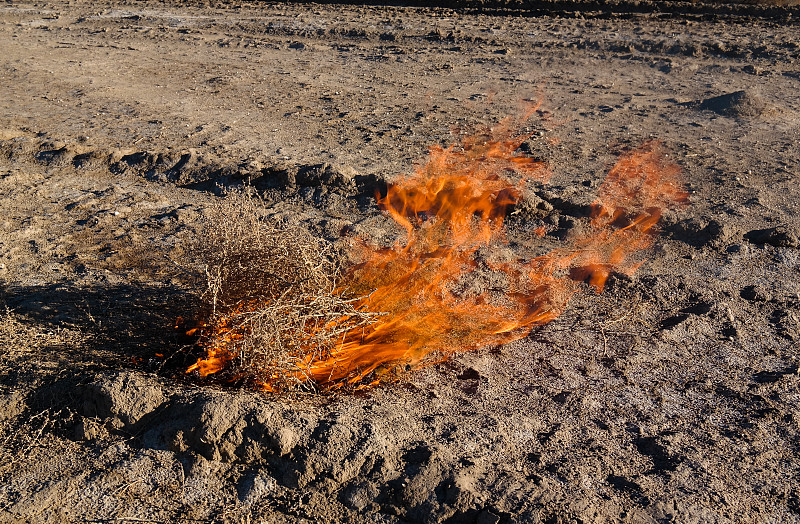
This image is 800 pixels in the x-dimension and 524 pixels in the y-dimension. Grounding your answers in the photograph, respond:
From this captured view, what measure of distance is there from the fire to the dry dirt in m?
0.17

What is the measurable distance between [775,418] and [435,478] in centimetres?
182

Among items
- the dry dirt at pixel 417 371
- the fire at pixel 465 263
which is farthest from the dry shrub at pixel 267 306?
the dry dirt at pixel 417 371

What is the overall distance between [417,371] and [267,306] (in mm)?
940

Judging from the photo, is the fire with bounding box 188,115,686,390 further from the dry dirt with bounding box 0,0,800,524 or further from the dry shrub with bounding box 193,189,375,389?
the dry dirt with bounding box 0,0,800,524

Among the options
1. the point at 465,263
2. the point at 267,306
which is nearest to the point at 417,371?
the point at 267,306

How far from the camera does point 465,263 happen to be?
5004 millimetres

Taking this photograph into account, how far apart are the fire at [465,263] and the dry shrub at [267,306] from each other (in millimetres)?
43

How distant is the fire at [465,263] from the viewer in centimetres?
398

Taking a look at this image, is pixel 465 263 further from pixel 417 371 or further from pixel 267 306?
pixel 267 306

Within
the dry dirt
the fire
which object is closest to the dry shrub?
the fire

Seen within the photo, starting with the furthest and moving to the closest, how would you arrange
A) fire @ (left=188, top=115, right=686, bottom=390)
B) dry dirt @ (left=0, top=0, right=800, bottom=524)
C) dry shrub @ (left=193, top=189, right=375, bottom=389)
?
fire @ (left=188, top=115, right=686, bottom=390) < dry shrub @ (left=193, top=189, right=375, bottom=389) < dry dirt @ (left=0, top=0, right=800, bottom=524)

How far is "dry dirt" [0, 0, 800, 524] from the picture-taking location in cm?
314

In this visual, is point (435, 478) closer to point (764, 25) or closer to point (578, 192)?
point (578, 192)

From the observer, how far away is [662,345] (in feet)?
13.6
